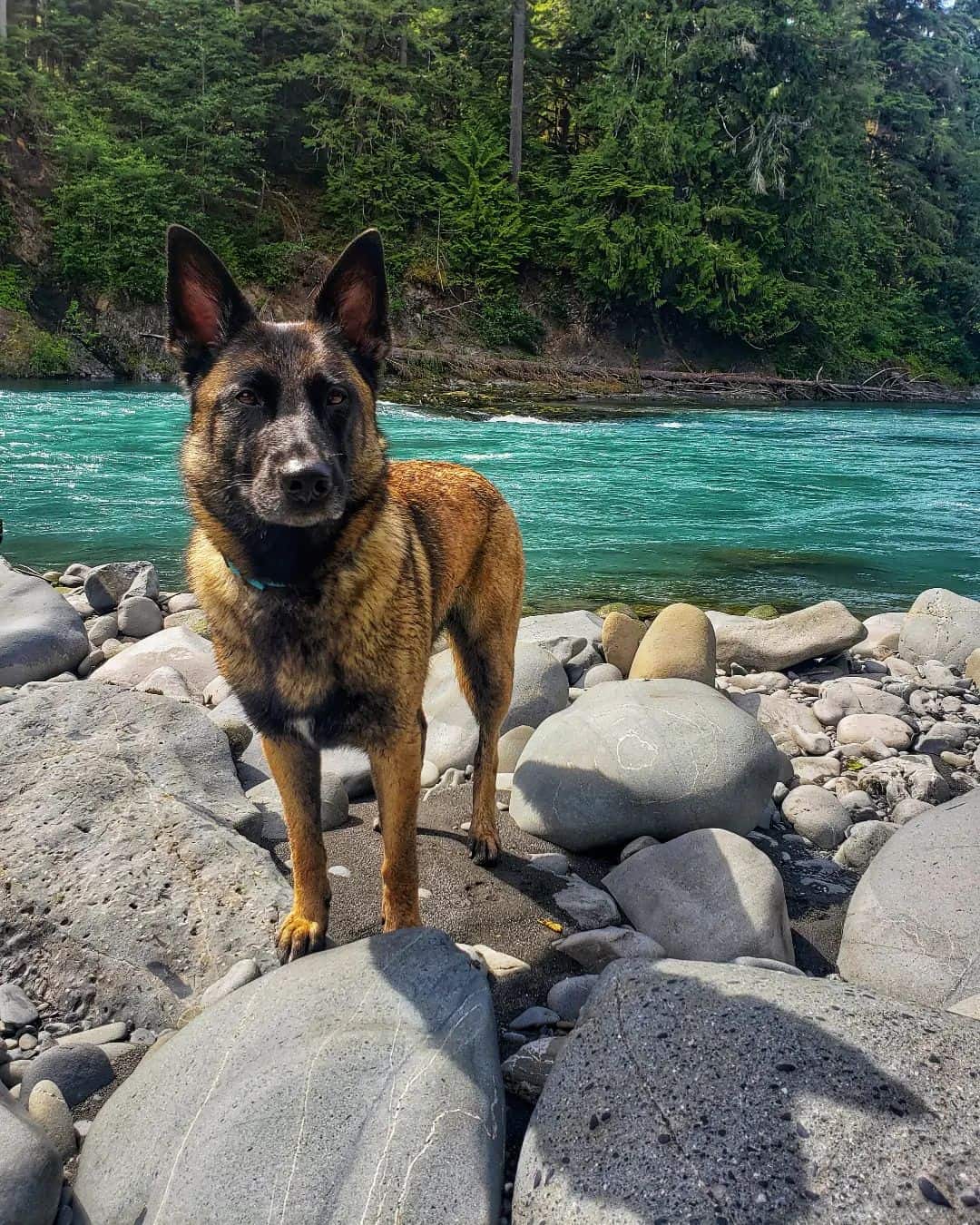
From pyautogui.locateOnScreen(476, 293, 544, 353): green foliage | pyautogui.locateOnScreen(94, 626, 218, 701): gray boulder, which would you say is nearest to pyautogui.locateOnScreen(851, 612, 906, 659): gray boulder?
pyautogui.locateOnScreen(94, 626, 218, 701): gray boulder

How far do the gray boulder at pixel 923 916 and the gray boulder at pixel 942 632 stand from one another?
423cm

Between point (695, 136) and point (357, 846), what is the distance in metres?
39.6

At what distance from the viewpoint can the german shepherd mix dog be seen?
3.09 metres

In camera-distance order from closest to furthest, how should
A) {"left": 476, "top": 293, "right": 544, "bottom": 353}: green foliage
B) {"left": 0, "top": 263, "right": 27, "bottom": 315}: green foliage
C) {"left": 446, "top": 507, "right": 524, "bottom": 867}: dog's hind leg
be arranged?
1. {"left": 446, "top": 507, "right": 524, "bottom": 867}: dog's hind leg
2. {"left": 0, "top": 263, "right": 27, "bottom": 315}: green foliage
3. {"left": 476, "top": 293, "right": 544, "bottom": 353}: green foliage

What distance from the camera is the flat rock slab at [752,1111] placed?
1.98 metres

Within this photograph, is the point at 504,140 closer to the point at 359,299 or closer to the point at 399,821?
the point at 359,299

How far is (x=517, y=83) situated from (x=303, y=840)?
40.4m

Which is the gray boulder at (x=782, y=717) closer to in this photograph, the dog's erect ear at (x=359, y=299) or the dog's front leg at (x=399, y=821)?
A: the dog's front leg at (x=399, y=821)

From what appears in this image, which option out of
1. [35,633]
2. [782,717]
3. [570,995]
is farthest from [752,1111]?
[35,633]

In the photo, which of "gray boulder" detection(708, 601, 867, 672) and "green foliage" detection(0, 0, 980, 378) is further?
"green foliage" detection(0, 0, 980, 378)

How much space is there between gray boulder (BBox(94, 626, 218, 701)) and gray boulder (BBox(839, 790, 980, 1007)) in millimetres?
4666

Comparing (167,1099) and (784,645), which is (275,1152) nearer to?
(167,1099)

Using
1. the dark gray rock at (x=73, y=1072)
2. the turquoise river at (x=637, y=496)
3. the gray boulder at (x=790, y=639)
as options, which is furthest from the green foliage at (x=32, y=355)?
the dark gray rock at (x=73, y=1072)

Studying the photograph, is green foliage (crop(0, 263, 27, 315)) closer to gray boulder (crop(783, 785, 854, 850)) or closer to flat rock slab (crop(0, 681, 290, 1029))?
flat rock slab (crop(0, 681, 290, 1029))
